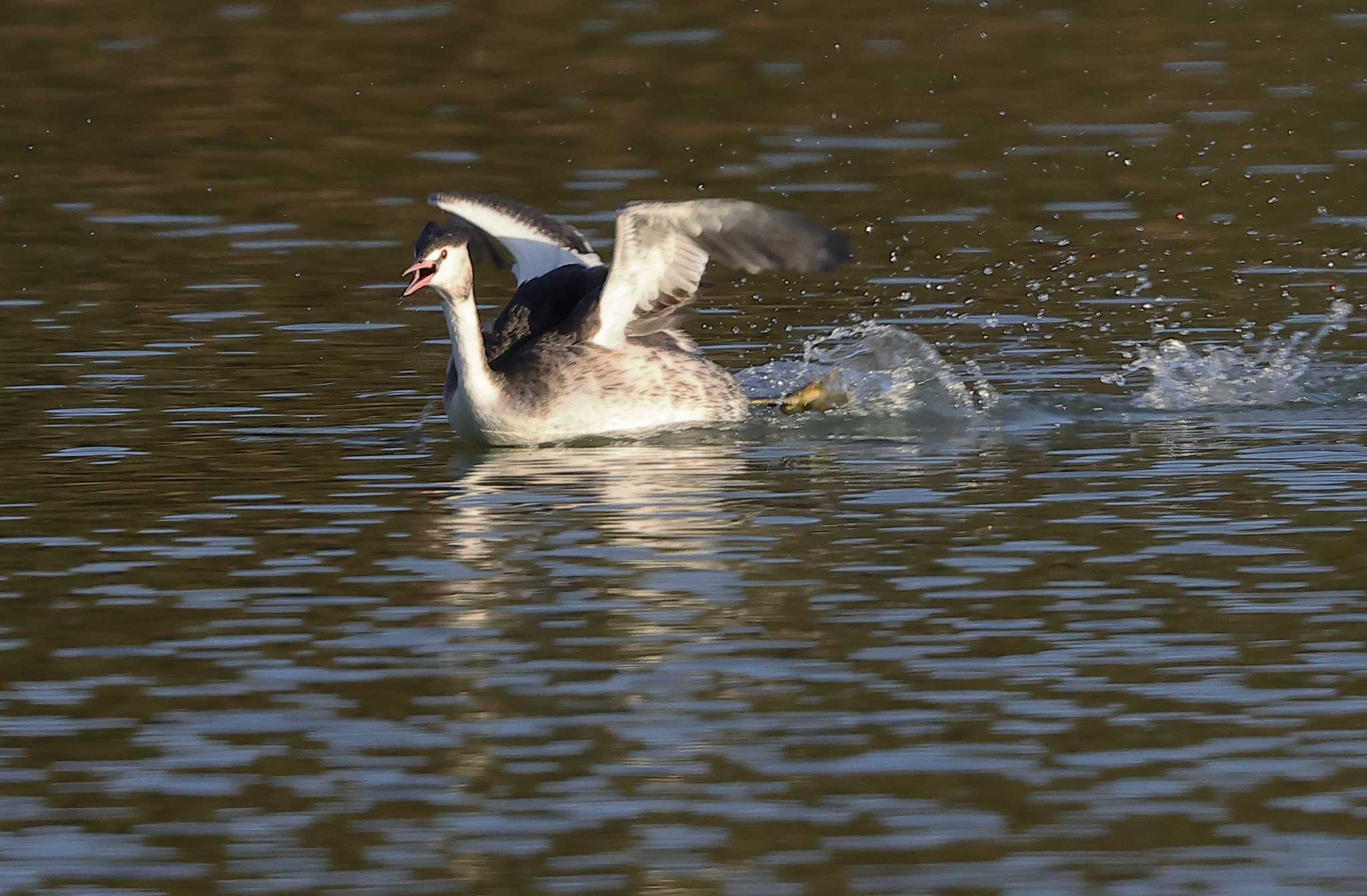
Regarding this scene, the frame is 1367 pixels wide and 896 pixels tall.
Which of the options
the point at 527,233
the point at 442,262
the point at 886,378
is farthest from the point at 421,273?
the point at 886,378

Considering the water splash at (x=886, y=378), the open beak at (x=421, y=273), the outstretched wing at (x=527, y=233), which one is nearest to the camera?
the open beak at (x=421, y=273)

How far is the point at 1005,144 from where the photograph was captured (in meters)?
23.2

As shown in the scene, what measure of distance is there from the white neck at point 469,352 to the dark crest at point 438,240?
0.77 ft

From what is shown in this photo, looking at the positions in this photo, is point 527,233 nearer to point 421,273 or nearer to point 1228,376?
point 421,273

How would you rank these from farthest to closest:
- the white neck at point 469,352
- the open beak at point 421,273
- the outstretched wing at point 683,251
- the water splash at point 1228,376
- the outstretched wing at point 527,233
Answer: the outstretched wing at point 527,233
the water splash at point 1228,376
the white neck at point 469,352
the open beak at point 421,273
the outstretched wing at point 683,251

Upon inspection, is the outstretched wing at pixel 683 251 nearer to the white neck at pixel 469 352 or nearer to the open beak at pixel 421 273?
the white neck at pixel 469 352

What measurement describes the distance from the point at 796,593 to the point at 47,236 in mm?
11446

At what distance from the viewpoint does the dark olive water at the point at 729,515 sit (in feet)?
26.7

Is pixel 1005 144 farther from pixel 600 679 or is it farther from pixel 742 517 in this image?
pixel 600 679

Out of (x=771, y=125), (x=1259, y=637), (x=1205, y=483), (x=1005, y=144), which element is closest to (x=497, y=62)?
(x=771, y=125)

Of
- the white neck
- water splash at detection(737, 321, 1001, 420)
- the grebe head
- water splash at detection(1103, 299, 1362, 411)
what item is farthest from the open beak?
water splash at detection(1103, 299, 1362, 411)

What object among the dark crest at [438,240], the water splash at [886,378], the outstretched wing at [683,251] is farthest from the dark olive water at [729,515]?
the dark crest at [438,240]

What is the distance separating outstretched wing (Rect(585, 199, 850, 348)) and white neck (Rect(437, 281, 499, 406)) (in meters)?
0.72

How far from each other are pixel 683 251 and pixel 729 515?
2668mm
